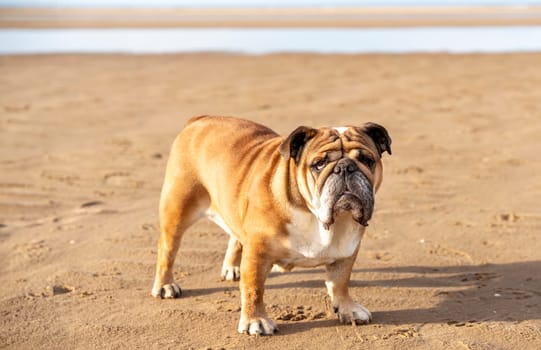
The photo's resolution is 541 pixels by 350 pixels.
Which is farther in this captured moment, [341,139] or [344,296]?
[344,296]

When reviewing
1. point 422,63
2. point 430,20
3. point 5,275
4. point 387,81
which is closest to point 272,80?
point 387,81

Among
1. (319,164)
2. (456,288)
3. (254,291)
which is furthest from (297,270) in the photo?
(319,164)

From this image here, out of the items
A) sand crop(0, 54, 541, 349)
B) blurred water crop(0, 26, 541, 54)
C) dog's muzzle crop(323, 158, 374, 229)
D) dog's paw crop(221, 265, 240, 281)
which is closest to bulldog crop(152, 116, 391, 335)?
dog's muzzle crop(323, 158, 374, 229)

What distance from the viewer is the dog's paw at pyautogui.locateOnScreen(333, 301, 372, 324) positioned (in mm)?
5379

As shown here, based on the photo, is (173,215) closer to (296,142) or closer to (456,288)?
(296,142)

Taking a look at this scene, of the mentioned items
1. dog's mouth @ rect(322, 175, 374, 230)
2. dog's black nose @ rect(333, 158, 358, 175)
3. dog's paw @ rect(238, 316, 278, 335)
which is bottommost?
dog's paw @ rect(238, 316, 278, 335)

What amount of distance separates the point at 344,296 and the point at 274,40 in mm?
22082

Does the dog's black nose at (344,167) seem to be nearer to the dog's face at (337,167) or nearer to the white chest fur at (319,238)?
the dog's face at (337,167)

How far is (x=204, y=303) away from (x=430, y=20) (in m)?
35.7

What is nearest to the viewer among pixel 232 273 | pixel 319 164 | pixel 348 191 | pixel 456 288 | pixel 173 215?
pixel 348 191

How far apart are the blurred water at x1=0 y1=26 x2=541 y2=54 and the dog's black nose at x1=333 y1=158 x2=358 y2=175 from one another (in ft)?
52.9

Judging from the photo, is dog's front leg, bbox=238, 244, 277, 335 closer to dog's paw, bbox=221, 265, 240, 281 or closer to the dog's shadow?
the dog's shadow

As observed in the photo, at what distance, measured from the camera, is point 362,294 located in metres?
5.96

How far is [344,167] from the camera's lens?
186 inches
